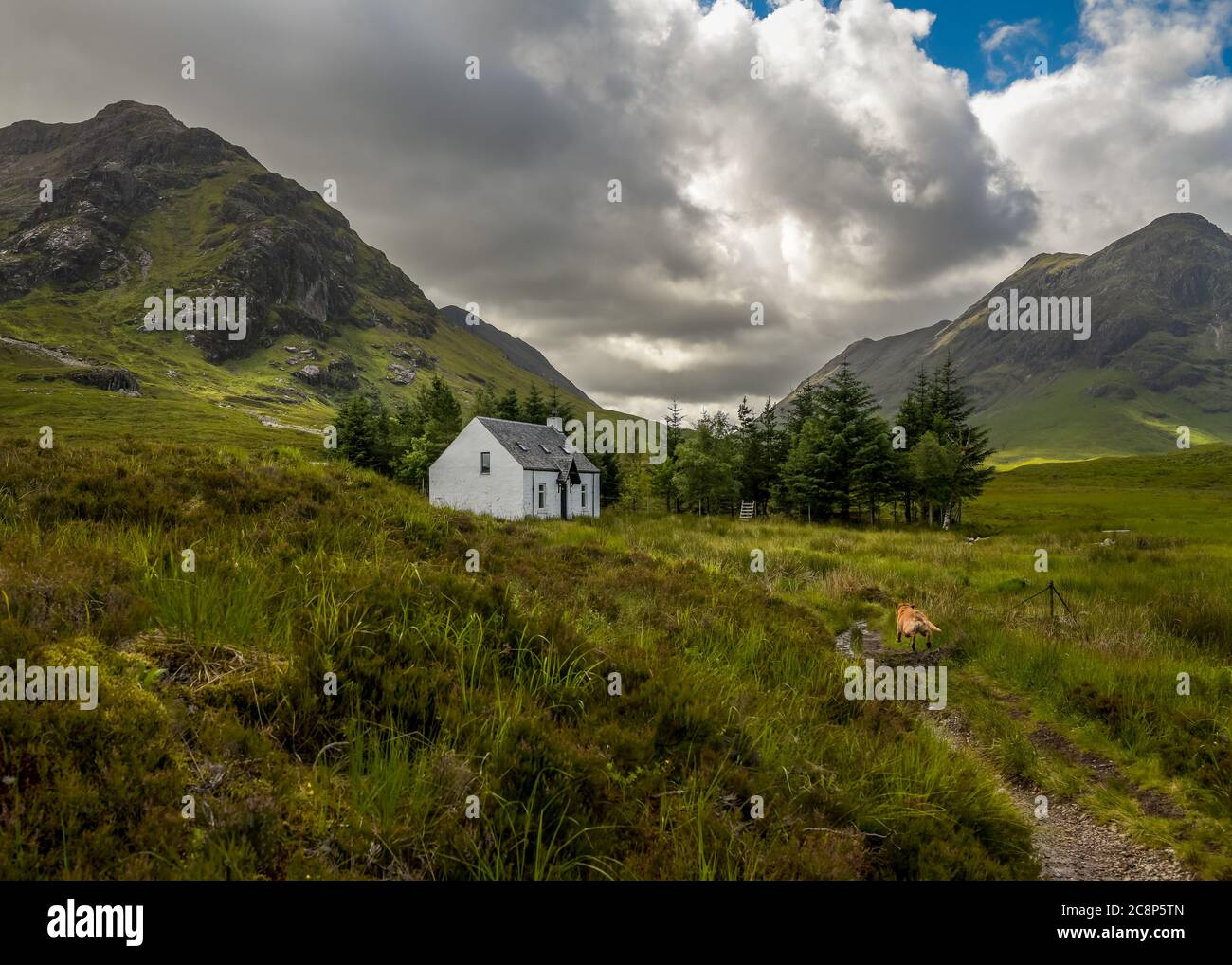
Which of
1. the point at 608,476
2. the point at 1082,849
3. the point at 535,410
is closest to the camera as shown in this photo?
the point at 1082,849

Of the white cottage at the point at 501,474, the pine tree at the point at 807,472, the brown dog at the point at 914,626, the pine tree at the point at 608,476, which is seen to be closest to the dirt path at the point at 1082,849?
the brown dog at the point at 914,626

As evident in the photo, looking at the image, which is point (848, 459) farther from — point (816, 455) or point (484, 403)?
point (484, 403)

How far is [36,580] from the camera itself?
447 centimetres

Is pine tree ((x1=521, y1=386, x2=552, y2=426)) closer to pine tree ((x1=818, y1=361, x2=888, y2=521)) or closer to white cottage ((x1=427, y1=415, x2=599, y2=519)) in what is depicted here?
white cottage ((x1=427, y1=415, x2=599, y2=519))

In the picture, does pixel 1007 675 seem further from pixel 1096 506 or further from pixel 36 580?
pixel 1096 506

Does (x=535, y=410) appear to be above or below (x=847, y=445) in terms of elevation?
above

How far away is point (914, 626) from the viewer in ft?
36.5

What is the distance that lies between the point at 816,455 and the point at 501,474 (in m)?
26.4

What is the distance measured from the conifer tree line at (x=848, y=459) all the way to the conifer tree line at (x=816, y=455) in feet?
0.34

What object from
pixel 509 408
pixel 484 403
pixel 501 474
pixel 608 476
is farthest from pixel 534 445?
pixel 484 403

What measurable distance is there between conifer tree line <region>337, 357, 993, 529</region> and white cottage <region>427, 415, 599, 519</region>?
937 cm
